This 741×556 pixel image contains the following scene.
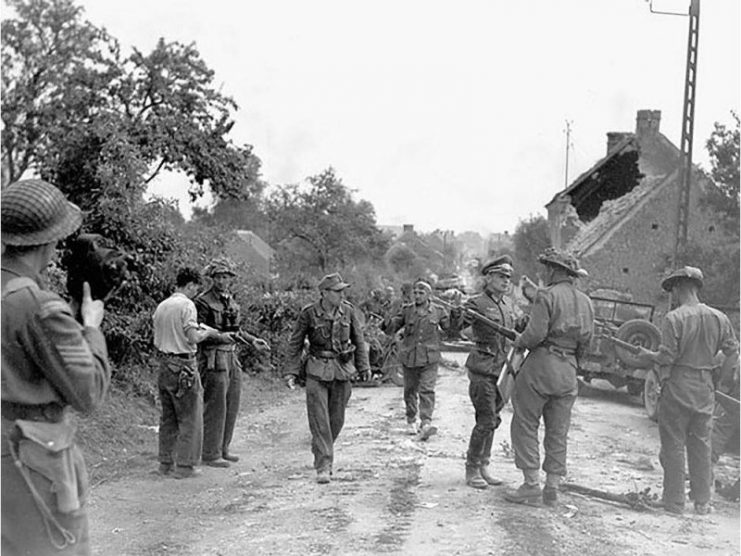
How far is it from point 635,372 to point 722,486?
7041 mm

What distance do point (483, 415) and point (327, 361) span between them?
1.53 m

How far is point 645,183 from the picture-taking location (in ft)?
123

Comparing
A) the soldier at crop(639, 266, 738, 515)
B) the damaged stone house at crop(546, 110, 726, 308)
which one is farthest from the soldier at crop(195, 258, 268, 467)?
the damaged stone house at crop(546, 110, 726, 308)

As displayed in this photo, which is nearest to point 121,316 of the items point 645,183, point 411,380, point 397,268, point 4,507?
point 411,380

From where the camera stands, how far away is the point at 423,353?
1154 centimetres

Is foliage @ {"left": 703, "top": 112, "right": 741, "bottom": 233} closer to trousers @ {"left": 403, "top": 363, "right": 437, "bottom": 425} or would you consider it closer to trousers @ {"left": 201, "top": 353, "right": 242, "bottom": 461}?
trousers @ {"left": 403, "top": 363, "right": 437, "bottom": 425}

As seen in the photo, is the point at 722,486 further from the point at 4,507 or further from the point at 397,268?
the point at 397,268

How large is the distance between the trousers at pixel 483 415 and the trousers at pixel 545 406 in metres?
0.49

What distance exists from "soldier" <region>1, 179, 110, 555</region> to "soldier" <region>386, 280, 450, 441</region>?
324 inches

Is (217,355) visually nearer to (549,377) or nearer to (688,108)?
(549,377)

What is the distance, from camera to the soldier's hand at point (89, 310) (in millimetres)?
3281

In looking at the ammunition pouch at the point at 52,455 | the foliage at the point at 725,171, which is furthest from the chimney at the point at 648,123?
the ammunition pouch at the point at 52,455

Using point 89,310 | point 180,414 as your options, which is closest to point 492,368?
point 180,414

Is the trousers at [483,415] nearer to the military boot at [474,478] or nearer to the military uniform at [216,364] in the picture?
the military boot at [474,478]
